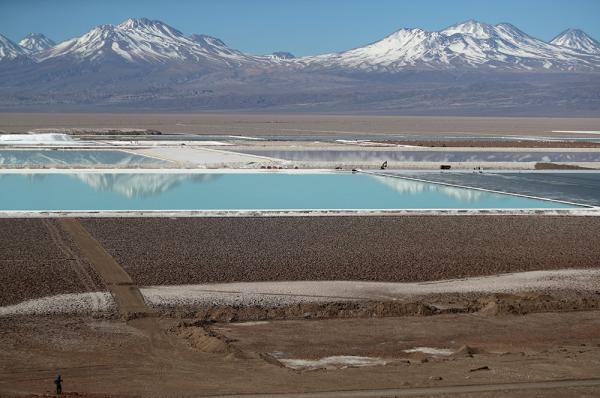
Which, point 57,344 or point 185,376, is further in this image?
point 57,344

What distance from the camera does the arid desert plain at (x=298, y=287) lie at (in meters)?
7.33

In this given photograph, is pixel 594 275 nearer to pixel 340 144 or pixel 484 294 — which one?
pixel 484 294

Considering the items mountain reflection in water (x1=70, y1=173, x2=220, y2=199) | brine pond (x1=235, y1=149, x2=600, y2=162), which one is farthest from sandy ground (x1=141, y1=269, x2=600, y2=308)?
brine pond (x1=235, y1=149, x2=600, y2=162)

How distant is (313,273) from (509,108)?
126770 mm

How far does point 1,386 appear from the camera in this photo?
7043 mm

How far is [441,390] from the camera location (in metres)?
6.86

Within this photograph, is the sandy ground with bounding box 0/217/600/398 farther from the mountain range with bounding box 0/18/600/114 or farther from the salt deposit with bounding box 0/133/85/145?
the mountain range with bounding box 0/18/600/114

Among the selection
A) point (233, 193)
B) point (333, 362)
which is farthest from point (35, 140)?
point (333, 362)

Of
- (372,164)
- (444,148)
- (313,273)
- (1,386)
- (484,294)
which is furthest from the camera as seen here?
(444,148)

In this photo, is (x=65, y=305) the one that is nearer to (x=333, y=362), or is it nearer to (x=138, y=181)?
(x=333, y=362)

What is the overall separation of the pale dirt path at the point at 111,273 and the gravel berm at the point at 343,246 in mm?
135

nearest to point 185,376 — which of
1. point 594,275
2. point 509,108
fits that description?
point 594,275

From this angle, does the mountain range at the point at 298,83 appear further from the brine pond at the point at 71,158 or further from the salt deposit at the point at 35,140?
the brine pond at the point at 71,158

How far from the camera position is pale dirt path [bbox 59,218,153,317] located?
9570 millimetres
